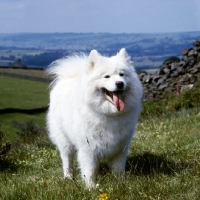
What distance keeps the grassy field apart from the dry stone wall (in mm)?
5455

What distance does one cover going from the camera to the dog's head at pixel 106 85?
18.2 ft

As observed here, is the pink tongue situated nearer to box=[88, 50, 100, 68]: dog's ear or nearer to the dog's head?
the dog's head

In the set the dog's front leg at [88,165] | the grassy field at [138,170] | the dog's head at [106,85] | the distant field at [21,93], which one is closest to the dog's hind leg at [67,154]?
the grassy field at [138,170]

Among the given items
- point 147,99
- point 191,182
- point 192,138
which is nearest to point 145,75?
point 147,99

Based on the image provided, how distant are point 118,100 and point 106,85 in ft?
0.84

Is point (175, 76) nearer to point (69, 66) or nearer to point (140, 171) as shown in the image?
point (69, 66)

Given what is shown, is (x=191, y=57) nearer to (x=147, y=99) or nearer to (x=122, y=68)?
(x=147, y=99)

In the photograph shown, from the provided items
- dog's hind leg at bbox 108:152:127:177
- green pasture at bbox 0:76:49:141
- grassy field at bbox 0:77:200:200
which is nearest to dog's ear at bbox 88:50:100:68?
dog's hind leg at bbox 108:152:127:177

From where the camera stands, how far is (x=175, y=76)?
17234 mm

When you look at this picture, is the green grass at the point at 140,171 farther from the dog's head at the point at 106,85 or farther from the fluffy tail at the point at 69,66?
the fluffy tail at the point at 69,66

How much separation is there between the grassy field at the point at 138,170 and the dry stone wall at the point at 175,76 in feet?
17.9

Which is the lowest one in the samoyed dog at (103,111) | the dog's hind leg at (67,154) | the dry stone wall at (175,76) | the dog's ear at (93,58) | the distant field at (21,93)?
the distant field at (21,93)

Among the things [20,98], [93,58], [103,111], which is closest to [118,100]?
[103,111]

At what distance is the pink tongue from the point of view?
557 centimetres
